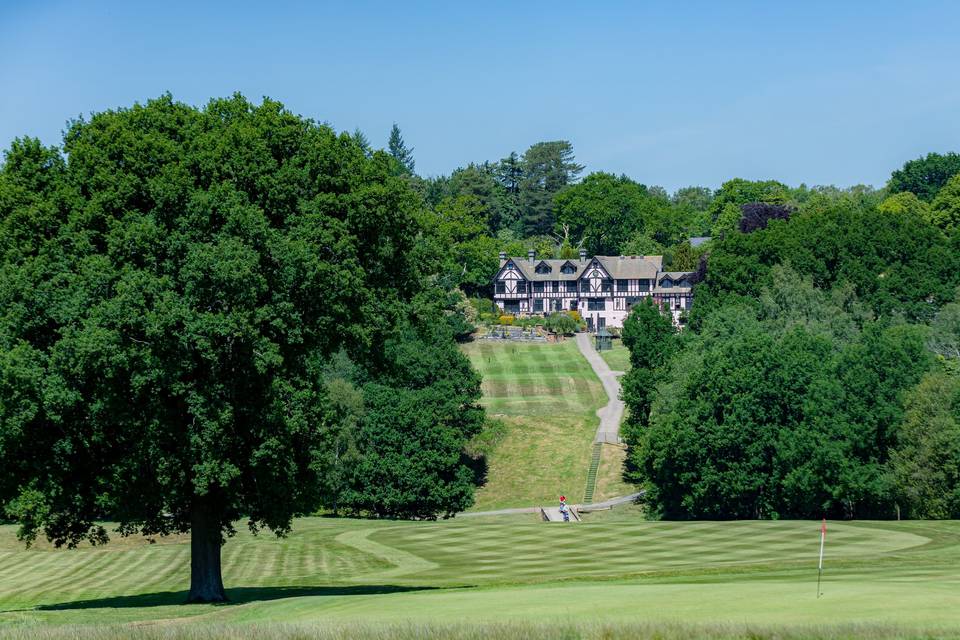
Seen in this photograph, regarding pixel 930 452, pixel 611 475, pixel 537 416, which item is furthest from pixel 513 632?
pixel 537 416

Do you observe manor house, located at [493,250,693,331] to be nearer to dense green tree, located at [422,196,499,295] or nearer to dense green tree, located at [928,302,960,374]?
dense green tree, located at [422,196,499,295]

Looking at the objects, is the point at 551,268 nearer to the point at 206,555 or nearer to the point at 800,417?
the point at 800,417

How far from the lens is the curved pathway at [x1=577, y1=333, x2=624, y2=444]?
106 m

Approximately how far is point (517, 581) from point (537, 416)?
244ft

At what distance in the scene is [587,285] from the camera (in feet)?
541

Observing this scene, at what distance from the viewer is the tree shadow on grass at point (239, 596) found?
34875mm

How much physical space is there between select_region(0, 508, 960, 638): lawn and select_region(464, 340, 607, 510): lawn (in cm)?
3353

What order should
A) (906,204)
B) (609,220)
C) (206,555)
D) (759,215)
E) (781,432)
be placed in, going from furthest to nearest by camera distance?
(609,220) < (906,204) < (759,215) < (781,432) < (206,555)

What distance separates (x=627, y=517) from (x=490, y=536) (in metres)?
36.6

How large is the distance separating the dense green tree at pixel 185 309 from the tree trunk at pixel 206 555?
6cm

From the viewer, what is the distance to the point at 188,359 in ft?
103

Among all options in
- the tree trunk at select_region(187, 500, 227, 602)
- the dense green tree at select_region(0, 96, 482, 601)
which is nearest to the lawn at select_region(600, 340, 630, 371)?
the dense green tree at select_region(0, 96, 482, 601)

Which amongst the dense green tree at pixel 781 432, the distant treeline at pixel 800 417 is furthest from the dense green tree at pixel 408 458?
the dense green tree at pixel 781 432

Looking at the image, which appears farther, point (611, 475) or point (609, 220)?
point (609, 220)
